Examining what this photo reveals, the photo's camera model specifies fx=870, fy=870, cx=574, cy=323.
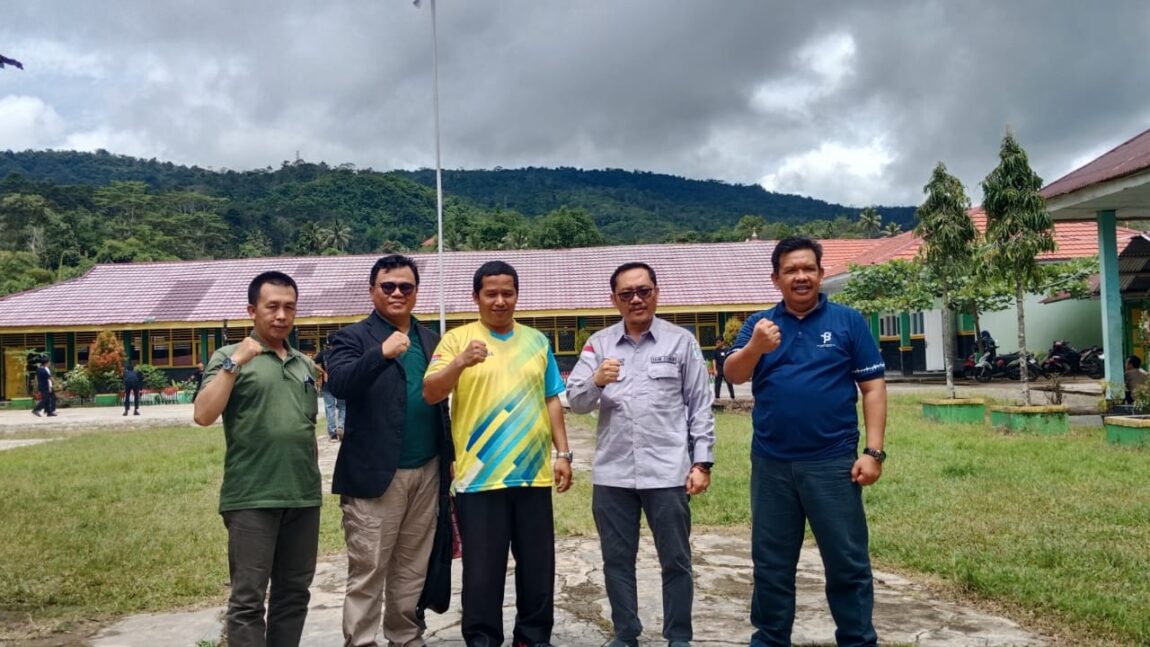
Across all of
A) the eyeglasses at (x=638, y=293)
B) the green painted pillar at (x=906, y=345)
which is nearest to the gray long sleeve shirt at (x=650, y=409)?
the eyeglasses at (x=638, y=293)

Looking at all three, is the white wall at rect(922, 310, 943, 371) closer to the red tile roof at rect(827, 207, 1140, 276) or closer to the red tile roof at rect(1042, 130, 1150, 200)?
the red tile roof at rect(827, 207, 1140, 276)

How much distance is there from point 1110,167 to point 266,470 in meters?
11.3

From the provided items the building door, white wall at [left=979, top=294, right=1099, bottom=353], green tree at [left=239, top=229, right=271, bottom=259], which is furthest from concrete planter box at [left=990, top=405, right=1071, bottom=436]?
green tree at [left=239, top=229, right=271, bottom=259]

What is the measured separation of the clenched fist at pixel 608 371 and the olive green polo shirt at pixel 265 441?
112 cm

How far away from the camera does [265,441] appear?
3143 mm

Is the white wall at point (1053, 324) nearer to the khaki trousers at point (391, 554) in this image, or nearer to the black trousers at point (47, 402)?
the khaki trousers at point (391, 554)

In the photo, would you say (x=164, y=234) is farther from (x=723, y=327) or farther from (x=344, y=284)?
(x=723, y=327)

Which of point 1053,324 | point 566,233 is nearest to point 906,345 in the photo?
point 1053,324

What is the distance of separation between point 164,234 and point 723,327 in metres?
41.5

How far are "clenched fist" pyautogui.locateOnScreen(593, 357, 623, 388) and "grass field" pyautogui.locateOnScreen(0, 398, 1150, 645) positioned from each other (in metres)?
2.20

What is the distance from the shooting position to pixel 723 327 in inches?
1008

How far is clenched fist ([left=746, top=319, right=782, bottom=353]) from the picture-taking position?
315 cm

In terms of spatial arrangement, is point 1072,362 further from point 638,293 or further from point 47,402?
point 47,402

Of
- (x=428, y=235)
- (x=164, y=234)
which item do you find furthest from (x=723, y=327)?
(x=428, y=235)
